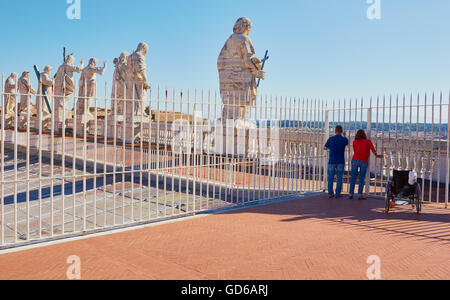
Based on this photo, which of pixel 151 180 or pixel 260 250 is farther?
pixel 151 180

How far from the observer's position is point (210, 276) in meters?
4.58

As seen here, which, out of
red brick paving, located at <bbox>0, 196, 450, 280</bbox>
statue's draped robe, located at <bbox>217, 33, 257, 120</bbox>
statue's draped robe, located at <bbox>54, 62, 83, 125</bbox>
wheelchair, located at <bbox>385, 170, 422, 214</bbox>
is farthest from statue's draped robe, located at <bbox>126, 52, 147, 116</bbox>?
wheelchair, located at <bbox>385, 170, 422, 214</bbox>

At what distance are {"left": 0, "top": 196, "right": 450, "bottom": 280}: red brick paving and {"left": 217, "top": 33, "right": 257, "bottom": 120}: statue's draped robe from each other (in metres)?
7.34

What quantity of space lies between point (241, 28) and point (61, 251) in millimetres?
11084

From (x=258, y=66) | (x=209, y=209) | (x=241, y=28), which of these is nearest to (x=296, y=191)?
(x=209, y=209)

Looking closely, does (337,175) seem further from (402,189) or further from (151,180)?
(151,180)

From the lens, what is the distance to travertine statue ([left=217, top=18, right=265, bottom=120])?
14250 millimetres

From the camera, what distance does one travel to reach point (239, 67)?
14484mm

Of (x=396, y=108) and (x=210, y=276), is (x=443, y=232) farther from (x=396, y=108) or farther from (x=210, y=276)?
(x=210, y=276)

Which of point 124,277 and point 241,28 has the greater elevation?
point 241,28

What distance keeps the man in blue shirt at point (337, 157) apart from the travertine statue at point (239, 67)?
198 inches

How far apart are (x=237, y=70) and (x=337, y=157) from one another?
6.19 m

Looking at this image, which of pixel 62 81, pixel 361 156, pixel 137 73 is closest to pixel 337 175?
pixel 361 156

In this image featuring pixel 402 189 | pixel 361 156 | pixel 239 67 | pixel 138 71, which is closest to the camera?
pixel 402 189
